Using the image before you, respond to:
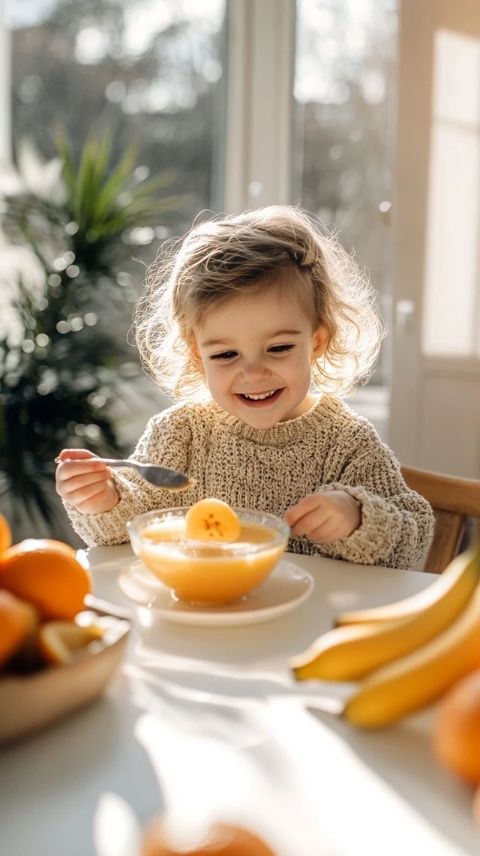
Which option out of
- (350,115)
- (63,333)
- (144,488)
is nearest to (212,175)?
(350,115)

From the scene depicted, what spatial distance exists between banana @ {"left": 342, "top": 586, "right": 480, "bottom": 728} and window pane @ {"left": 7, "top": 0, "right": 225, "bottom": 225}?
289cm

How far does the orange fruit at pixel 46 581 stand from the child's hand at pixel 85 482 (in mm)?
451

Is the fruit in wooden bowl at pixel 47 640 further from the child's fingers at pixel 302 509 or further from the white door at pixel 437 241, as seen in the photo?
the white door at pixel 437 241

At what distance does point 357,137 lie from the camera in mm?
3387

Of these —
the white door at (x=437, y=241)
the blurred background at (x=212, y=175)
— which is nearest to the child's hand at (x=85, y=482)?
the blurred background at (x=212, y=175)

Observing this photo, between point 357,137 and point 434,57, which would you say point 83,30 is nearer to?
point 357,137

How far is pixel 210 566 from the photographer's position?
100cm

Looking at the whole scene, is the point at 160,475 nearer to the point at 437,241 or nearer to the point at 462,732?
the point at 462,732

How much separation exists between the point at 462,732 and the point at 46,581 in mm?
371

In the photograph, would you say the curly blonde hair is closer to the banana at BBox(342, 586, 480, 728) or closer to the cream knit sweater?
the cream knit sweater

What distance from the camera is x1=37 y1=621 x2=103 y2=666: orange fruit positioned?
2.43 ft

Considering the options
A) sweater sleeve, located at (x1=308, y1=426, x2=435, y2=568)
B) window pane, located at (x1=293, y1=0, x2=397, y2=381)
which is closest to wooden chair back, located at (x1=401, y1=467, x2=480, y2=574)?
sweater sleeve, located at (x1=308, y1=426, x2=435, y2=568)

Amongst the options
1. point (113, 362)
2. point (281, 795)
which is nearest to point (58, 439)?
point (113, 362)

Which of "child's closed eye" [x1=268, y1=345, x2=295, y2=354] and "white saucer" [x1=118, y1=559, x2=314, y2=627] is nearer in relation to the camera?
"white saucer" [x1=118, y1=559, x2=314, y2=627]
